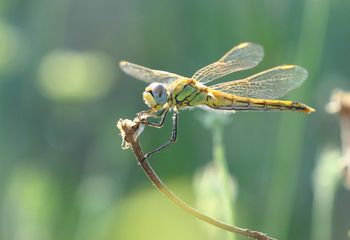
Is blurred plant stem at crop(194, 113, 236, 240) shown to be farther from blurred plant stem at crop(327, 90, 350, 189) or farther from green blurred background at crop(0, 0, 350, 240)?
green blurred background at crop(0, 0, 350, 240)

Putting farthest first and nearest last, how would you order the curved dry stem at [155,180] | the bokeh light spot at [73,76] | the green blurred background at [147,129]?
the bokeh light spot at [73,76], the green blurred background at [147,129], the curved dry stem at [155,180]

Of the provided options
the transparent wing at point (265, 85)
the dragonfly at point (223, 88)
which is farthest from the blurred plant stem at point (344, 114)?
the transparent wing at point (265, 85)

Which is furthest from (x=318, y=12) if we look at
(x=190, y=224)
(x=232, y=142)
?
(x=232, y=142)

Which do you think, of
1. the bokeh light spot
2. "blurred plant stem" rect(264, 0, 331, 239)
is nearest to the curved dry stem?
"blurred plant stem" rect(264, 0, 331, 239)

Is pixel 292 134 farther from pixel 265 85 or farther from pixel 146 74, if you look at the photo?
pixel 146 74

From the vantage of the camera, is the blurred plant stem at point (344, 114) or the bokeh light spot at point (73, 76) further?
the bokeh light spot at point (73, 76)

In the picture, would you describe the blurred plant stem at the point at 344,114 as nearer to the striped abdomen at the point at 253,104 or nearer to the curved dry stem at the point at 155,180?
the striped abdomen at the point at 253,104

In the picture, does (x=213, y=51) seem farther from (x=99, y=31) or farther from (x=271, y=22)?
(x=99, y=31)
